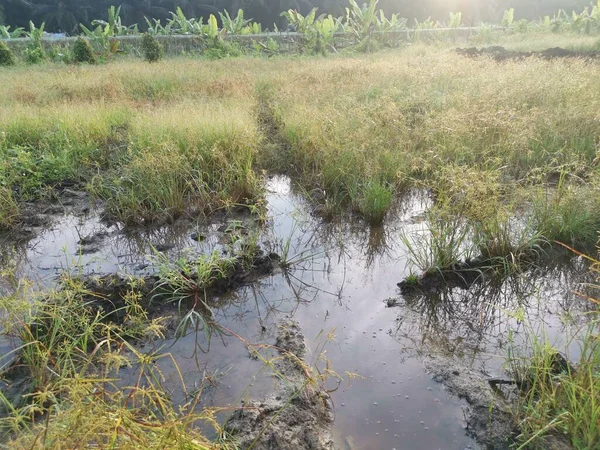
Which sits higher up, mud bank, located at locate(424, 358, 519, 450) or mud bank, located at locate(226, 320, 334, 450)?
mud bank, located at locate(226, 320, 334, 450)

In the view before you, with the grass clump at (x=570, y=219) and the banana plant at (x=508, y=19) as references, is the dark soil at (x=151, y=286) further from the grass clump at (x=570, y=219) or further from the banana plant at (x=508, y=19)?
the banana plant at (x=508, y=19)

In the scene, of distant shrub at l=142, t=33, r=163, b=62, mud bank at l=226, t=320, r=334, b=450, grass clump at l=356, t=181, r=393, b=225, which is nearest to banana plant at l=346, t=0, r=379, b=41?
distant shrub at l=142, t=33, r=163, b=62

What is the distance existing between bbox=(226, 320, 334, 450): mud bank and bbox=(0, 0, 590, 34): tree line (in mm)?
35216

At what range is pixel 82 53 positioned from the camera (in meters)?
14.7

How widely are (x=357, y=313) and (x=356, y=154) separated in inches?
94.1

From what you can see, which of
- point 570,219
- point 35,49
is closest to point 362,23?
point 35,49

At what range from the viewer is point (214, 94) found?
856 cm

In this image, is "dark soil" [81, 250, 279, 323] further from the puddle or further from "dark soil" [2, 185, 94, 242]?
"dark soil" [2, 185, 94, 242]

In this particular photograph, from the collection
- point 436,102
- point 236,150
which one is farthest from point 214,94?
point 436,102

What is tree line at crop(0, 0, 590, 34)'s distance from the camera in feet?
113

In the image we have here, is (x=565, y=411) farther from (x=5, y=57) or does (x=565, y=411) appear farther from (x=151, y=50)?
(x=5, y=57)

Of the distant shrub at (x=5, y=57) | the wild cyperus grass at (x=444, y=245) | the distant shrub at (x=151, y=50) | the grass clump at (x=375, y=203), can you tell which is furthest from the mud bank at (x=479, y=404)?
the distant shrub at (x=5, y=57)

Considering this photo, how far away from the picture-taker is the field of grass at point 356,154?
12.6ft

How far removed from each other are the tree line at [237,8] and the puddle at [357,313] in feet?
110
